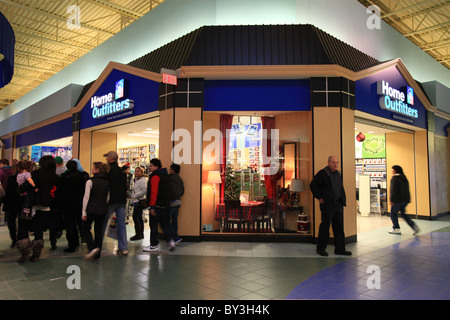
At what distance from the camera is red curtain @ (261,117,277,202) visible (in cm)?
661

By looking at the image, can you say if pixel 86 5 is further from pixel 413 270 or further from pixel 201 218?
pixel 413 270

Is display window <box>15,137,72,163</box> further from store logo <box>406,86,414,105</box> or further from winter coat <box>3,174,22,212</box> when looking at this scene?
store logo <box>406,86,414,105</box>

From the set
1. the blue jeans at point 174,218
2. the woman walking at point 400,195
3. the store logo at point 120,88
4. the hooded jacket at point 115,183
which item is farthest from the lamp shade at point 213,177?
the woman walking at point 400,195

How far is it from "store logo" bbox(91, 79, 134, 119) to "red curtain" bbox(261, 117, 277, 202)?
129 inches

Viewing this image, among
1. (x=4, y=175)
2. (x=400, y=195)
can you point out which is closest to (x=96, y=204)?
(x=4, y=175)

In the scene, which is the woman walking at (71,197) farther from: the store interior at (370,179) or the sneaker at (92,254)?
the store interior at (370,179)

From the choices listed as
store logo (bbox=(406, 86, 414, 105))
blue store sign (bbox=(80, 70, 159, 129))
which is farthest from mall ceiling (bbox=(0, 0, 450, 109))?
blue store sign (bbox=(80, 70, 159, 129))

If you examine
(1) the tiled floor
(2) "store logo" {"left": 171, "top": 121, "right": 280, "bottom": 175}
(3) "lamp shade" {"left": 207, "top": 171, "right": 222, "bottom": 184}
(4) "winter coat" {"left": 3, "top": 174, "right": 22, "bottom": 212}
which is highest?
(2) "store logo" {"left": 171, "top": 121, "right": 280, "bottom": 175}

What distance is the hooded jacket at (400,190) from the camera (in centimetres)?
675

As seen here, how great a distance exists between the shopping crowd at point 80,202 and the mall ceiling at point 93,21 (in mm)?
7671

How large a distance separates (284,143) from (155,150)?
7017 millimetres

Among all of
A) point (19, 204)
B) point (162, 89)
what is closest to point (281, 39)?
point (162, 89)
